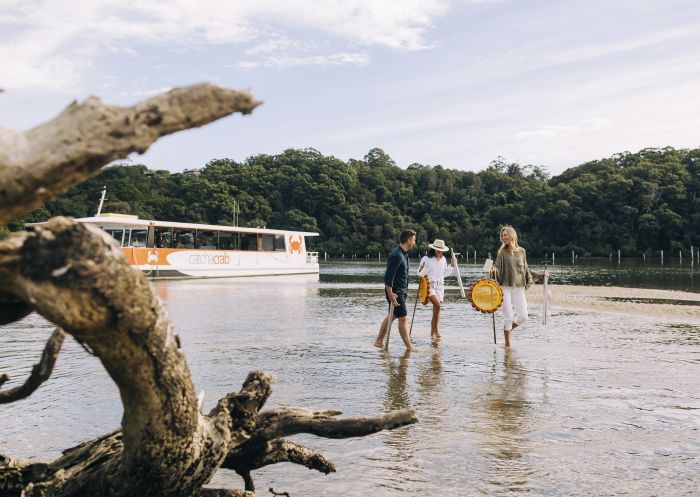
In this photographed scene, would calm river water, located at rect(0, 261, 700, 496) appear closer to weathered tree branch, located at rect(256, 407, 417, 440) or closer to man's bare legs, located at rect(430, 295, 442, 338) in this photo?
man's bare legs, located at rect(430, 295, 442, 338)

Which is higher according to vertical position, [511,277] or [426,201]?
[426,201]

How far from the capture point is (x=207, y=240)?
35156 millimetres

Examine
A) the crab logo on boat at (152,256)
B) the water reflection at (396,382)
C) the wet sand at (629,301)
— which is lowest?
the wet sand at (629,301)

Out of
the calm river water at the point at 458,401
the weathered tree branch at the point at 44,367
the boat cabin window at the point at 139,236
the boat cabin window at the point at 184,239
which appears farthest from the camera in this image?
the boat cabin window at the point at 184,239

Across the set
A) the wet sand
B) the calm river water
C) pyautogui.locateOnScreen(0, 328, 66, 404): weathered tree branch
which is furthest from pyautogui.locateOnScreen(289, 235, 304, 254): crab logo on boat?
pyautogui.locateOnScreen(0, 328, 66, 404): weathered tree branch

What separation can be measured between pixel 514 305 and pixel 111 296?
8.58 m

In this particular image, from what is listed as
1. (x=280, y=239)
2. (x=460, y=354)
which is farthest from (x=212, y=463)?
(x=280, y=239)

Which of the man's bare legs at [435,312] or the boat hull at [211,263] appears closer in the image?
the man's bare legs at [435,312]

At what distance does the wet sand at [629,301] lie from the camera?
55.2 feet

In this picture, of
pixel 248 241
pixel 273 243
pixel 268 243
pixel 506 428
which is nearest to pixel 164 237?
pixel 248 241

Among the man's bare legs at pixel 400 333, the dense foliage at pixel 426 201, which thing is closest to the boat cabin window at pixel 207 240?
the man's bare legs at pixel 400 333

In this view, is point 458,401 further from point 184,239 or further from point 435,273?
point 184,239

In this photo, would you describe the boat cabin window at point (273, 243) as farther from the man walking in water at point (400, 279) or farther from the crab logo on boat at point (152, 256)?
the man walking in water at point (400, 279)

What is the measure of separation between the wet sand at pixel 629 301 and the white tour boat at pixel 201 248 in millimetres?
16177
